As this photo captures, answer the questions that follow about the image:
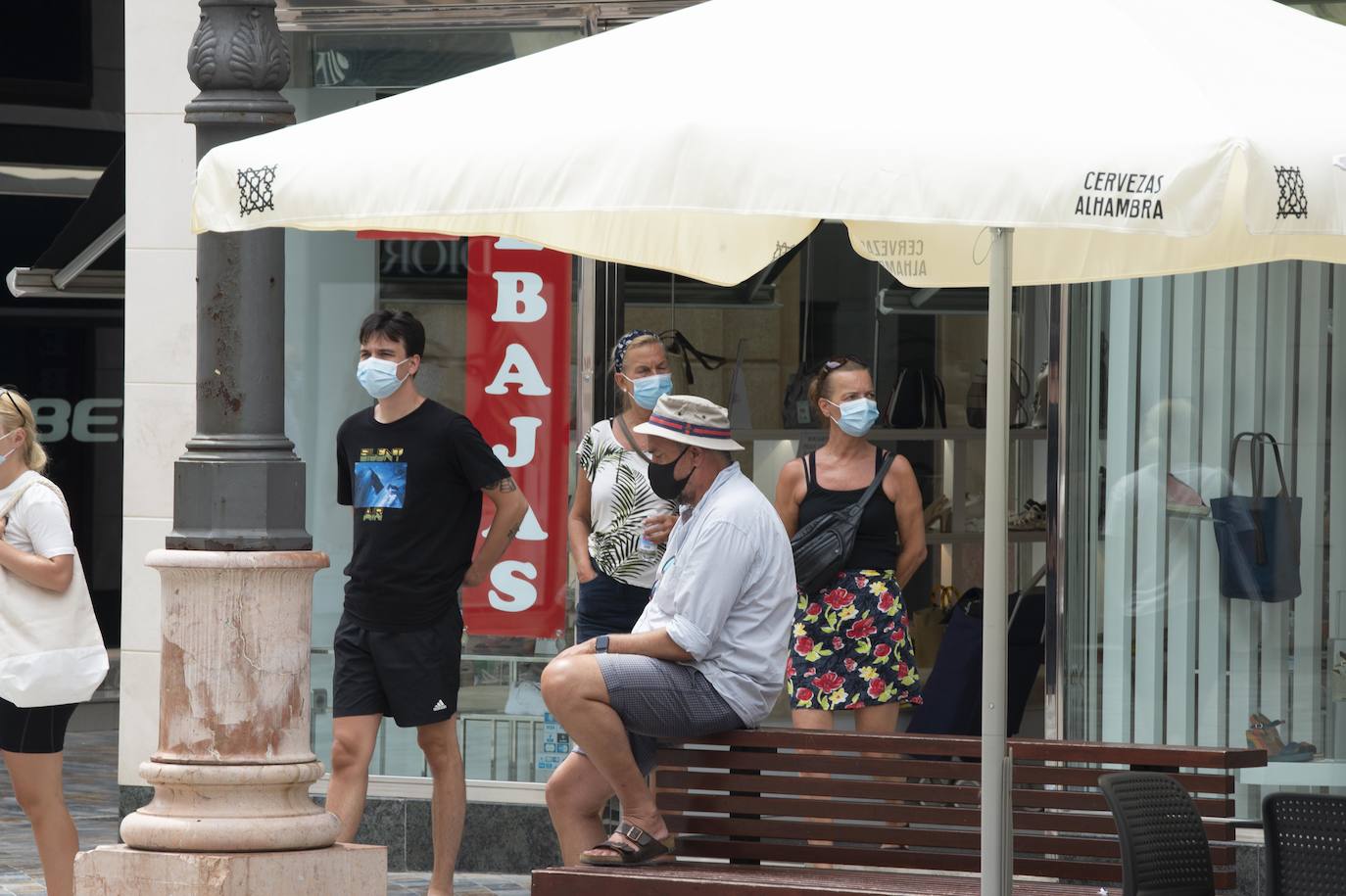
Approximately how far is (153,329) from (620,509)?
250 cm

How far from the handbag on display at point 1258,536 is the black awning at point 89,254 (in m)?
6.18

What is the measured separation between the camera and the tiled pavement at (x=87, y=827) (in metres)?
8.05

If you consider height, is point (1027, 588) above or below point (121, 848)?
above

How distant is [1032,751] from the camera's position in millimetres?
5520

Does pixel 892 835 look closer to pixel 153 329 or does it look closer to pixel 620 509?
pixel 620 509

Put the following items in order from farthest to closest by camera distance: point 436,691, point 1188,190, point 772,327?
point 772,327
point 436,691
point 1188,190

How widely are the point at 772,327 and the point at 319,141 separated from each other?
20.9 feet

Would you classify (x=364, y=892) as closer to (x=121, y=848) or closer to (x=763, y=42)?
(x=121, y=848)

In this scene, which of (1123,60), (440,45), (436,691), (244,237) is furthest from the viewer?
(440,45)

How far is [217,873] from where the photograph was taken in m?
5.81

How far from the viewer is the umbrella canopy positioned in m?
3.96

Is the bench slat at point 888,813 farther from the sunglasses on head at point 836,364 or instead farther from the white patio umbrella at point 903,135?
the sunglasses on head at point 836,364

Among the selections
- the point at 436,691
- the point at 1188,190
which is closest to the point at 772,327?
the point at 436,691

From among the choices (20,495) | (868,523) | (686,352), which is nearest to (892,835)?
(868,523)
